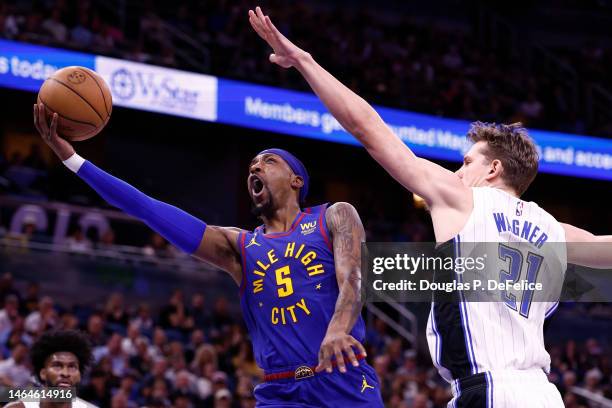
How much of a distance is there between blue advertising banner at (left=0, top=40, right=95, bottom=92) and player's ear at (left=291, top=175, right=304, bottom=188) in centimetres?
1062

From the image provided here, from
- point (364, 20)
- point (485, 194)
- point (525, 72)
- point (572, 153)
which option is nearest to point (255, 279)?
point (485, 194)

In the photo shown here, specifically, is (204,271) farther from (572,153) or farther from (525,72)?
(525,72)

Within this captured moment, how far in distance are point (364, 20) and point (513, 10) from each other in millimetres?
5102

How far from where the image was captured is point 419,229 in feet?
63.7

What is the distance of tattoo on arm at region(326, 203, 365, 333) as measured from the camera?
4.22 metres

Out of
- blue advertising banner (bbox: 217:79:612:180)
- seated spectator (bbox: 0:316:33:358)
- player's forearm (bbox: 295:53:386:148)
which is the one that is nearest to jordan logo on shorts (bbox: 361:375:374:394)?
player's forearm (bbox: 295:53:386:148)

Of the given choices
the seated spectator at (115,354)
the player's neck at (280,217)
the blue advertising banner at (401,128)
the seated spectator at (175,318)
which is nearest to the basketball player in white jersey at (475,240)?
the player's neck at (280,217)

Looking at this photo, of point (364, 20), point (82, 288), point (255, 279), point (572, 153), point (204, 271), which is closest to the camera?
point (255, 279)

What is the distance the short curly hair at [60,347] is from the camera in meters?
5.55

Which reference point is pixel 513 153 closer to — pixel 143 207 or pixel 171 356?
pixel 143 207

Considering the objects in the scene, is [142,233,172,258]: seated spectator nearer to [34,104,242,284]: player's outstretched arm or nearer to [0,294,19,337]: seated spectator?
[0,294,19,337]: seated spectator

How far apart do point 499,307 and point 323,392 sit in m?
1.31

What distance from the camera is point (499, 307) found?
10.8ft

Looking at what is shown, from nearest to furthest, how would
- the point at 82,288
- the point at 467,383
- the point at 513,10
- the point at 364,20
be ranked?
the point at 467,383 < the point at 82,288 < the point at 364,20 < the point at 513,10
